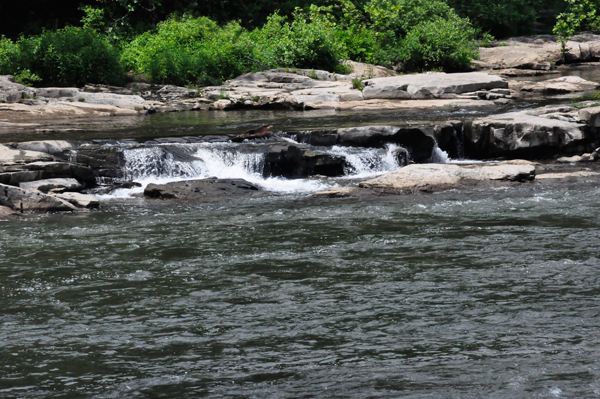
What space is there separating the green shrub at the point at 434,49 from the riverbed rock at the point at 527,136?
43.1 feet

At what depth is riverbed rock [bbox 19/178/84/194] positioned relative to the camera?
42.1 ft

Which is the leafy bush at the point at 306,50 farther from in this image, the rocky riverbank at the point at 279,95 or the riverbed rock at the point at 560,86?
the riverbed rock at the point at 560,86

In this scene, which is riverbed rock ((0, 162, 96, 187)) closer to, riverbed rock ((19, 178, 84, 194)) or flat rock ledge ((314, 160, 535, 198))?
riverbed rock ((19, 178, 84, 194))

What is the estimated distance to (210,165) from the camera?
48.6 feet

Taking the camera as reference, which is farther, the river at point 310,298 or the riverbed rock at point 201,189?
the riverbed rock at point 201,189

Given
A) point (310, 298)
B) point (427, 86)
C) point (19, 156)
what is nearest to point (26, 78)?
point (19, 156)

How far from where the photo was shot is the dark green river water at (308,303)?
18.3 feet

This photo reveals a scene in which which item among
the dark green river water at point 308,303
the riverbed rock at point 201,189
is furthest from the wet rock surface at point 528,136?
the riverbed rock at point 201,189

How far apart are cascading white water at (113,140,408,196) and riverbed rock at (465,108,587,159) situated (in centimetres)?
235

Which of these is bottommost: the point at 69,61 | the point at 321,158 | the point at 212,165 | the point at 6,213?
the point at 6,213

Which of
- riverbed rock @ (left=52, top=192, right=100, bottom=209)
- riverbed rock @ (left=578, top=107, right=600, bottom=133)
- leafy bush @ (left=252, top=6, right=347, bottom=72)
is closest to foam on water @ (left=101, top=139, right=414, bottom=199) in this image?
riverbed rock @ (left=52, top=192, right=100, bottom=209)

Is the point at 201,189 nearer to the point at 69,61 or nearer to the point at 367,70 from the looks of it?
the point at 69,61

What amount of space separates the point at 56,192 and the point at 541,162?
9418 mm

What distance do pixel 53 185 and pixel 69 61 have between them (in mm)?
12407
